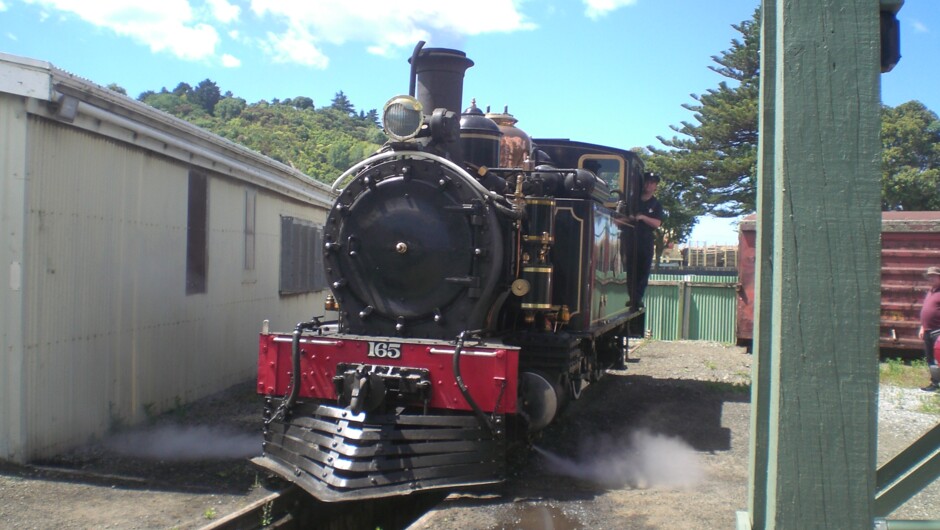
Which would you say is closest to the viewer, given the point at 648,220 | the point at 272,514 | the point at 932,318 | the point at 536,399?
the point at 272,514

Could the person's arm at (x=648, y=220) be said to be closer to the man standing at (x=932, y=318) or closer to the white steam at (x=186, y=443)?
the man standing at (x=932, y=318)

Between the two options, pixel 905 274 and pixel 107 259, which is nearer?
pixel 107 259

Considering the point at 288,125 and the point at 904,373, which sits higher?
the point at 288,125

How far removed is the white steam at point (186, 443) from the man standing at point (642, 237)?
4966 mm

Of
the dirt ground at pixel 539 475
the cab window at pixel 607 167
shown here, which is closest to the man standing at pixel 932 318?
the dirt ground at pixel 539 475

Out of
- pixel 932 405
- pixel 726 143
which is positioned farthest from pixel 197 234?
pixel 726 143

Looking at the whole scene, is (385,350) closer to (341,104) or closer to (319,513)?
(319,513)

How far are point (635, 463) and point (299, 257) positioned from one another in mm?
7432

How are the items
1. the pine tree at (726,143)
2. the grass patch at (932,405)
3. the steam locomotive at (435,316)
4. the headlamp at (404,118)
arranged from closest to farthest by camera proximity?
the steam locomotive at (435,316) < the headlamp at (404,118) < the grass patch at (932,405) < the pine tree at (726,143)

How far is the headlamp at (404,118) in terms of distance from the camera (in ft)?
20.2

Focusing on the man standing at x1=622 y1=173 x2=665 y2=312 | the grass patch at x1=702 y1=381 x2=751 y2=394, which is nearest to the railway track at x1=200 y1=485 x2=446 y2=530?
the man standing at x1=622 y1=173 x2=665 y2=312

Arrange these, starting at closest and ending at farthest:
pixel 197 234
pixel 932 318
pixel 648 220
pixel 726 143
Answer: pixel 197 234 → pixel 648 220 → pixel 932 318 → pixel 726 143

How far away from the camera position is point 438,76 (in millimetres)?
6773

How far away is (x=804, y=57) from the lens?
6.26 ft
